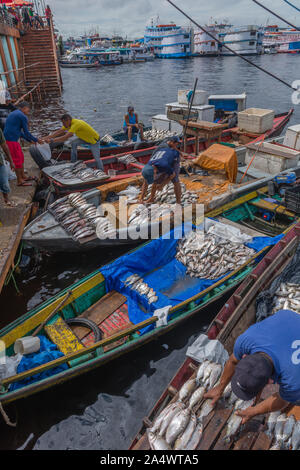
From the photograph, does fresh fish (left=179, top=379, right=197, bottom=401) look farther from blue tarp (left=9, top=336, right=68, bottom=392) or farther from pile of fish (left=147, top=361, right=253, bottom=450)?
blue tarp (left=9, top=336, right=68, bottom=392)

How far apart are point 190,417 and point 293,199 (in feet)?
23.2

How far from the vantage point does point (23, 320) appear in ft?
19.6

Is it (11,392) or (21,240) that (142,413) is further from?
(21,240)

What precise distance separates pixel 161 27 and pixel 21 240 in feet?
422

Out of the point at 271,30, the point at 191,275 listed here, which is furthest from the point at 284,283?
the point at 271,30

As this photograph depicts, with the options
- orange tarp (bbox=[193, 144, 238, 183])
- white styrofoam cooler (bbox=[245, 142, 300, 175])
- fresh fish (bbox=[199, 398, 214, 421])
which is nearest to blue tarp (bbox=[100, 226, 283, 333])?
fresh fish (bbox=[199, 398, 214, 421])

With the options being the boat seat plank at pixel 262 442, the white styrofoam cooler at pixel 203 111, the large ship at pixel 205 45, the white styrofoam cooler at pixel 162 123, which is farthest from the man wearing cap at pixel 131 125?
the large ship at pixel 205 45

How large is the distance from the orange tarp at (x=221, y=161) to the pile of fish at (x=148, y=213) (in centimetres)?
282

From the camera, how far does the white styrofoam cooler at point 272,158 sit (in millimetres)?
10836

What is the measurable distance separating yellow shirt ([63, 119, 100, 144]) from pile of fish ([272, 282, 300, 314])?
7.87m

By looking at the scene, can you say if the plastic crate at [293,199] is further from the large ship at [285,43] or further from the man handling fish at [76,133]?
the large ship at [285,43]

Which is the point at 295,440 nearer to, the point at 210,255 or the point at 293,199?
the point at 210,255

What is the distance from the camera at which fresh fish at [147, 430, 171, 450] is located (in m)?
3.84

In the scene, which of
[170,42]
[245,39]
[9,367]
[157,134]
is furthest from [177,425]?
[170,42]
